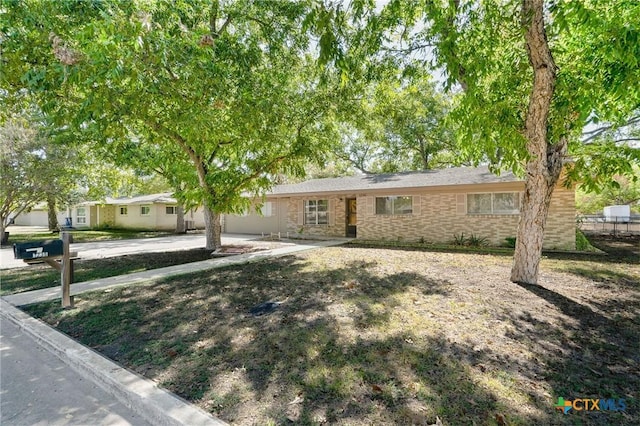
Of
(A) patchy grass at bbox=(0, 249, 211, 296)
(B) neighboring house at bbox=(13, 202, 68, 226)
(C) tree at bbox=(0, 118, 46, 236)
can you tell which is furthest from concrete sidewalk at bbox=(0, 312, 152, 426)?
(B) neighboring house at bbox=(13, 202, 68, 226)

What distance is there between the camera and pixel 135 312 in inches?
208

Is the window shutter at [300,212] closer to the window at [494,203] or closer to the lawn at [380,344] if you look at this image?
the window at [494,203]

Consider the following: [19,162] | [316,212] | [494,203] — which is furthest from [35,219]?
[494,203]

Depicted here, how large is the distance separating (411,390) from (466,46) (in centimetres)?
581

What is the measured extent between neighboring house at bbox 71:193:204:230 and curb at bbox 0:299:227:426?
2122 cm

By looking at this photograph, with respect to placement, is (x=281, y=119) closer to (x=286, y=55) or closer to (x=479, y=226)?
(x=286, y=55)

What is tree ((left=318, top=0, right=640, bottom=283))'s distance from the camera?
4.13 meters

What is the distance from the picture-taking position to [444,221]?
561 inches

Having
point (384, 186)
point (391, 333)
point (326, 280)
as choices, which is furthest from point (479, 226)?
point (391, 333)

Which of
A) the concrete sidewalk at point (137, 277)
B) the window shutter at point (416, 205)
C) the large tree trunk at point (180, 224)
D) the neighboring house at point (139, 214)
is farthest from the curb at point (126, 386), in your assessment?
the neighboring house at point (139, 214)

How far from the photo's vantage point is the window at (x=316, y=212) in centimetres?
1847

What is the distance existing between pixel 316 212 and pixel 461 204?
808 centimetres

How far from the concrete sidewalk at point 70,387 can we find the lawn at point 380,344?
18 cm

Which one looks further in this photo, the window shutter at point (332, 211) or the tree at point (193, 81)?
the window shutter at point (332, 211)
